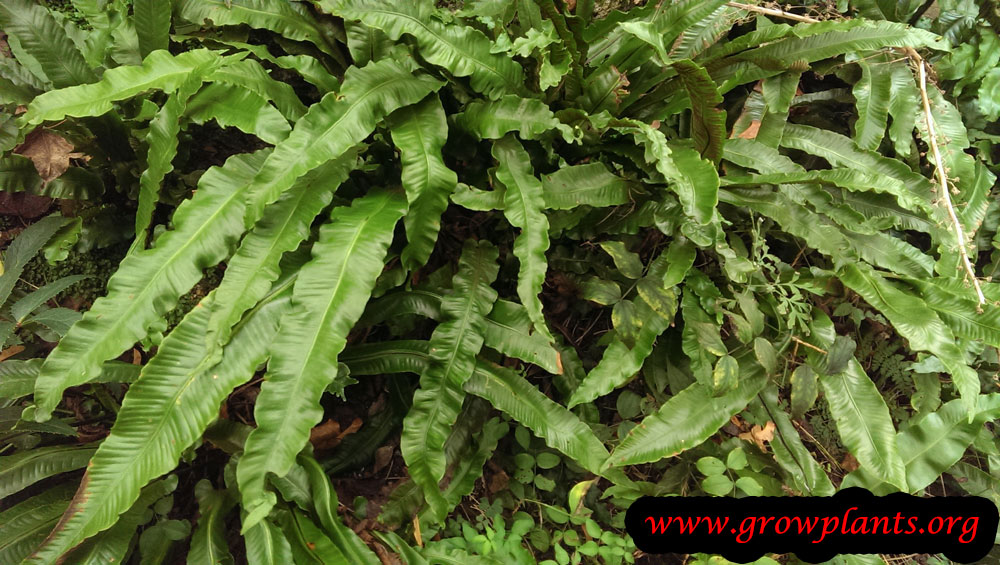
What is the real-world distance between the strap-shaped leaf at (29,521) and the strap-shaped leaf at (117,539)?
0.18 meters

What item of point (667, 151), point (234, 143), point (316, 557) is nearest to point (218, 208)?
point (234, 143)

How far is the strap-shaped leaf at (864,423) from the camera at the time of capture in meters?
1.66

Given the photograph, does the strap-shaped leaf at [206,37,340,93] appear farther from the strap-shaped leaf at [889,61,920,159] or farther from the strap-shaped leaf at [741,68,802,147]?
the strap-shaped leaf at [889,61,920,159]

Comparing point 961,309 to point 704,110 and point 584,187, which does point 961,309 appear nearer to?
point 704,110

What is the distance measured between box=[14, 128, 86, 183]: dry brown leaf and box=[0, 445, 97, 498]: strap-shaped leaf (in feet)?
2.89

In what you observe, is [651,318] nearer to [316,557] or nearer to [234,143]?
[316,557]

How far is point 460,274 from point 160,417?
0.92 meters

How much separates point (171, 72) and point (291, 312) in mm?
786

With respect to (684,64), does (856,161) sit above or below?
below

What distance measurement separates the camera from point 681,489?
1.86 meters

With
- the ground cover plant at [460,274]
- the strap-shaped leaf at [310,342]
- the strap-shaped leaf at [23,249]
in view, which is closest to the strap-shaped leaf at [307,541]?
the ground cover plant at [460,274]

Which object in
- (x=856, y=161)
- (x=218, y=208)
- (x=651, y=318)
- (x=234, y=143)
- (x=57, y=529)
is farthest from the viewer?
(x=234, y=143)

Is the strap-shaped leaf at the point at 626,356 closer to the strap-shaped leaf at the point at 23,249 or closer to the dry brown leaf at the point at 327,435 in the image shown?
the dry brown leaf at the point at 327,435

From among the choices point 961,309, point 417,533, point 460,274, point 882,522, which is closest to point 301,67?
point 460,274
